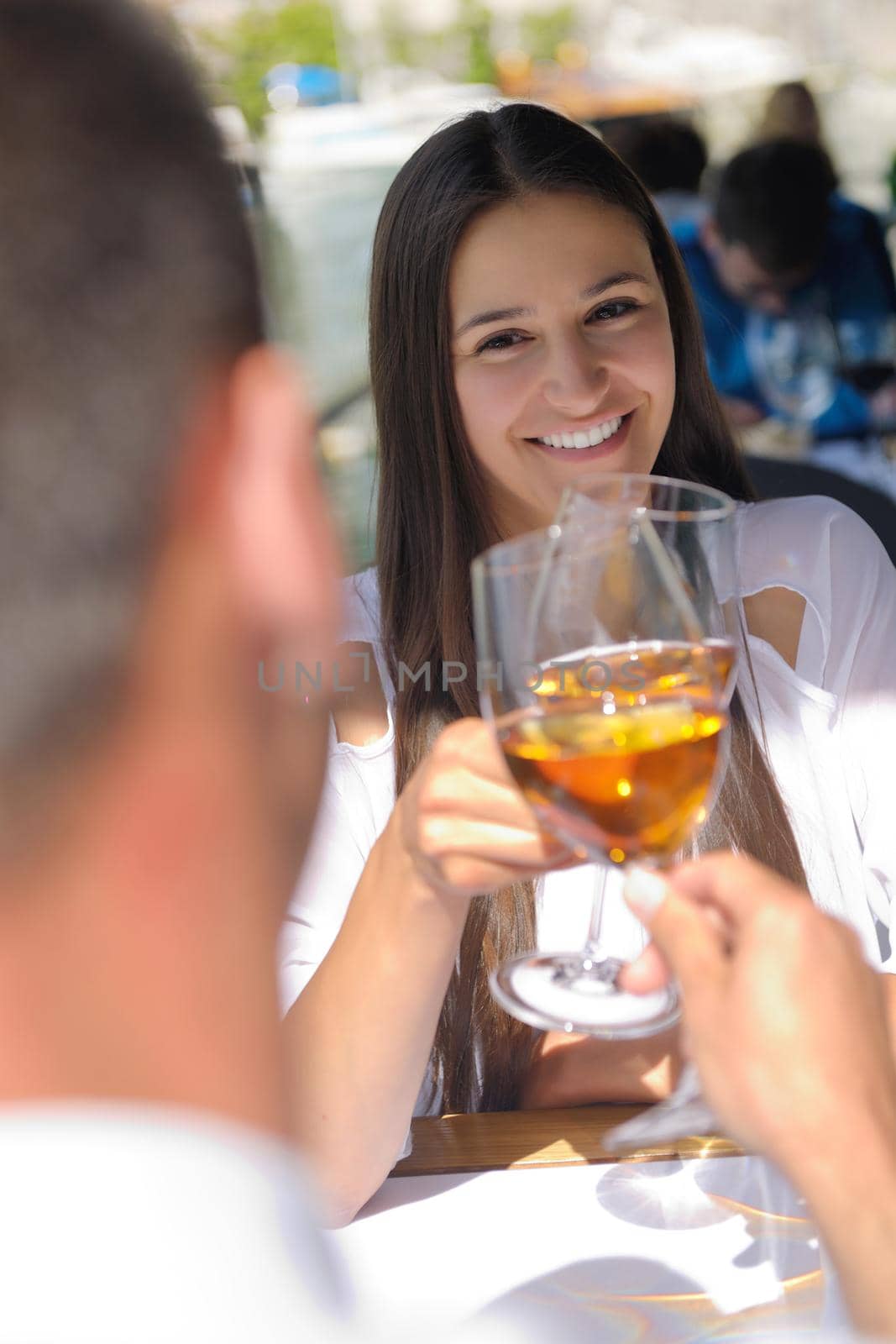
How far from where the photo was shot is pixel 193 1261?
50 cm

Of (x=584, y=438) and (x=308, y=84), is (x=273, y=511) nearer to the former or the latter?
(x=584, y=438)

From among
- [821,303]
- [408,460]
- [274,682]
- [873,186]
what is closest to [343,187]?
[821,303]

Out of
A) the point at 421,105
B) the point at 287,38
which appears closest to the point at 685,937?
the point at 421,105

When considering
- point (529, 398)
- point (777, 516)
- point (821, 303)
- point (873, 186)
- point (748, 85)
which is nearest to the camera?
point (529, 398)

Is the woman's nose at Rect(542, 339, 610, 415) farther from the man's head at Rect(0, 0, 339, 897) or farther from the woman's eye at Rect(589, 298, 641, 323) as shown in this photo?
the man's head at Rect(0, 0, 339, 897)

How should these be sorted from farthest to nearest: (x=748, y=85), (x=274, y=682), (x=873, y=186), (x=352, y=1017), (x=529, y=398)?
(x=748, y=85) < (x=873, y=186) < (x=529, y=398) < (x=352, y=1017) < (x=274, y=682)

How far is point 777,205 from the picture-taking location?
4.75m

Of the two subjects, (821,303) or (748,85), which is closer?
(821,303)

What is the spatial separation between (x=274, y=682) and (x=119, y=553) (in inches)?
3.9

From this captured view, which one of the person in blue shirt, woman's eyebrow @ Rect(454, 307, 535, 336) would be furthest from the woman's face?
the person in blue shirt

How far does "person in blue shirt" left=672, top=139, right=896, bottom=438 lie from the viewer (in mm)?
4676

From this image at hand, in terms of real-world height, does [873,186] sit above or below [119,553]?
above

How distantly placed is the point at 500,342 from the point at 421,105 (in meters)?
4.11

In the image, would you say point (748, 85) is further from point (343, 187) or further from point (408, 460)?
point (408, 460)
